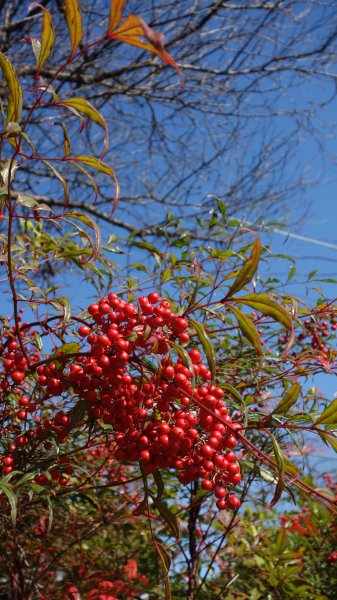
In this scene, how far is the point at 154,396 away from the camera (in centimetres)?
75

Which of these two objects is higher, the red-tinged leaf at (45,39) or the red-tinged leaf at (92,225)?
the red-tinged leaf at (45,39)

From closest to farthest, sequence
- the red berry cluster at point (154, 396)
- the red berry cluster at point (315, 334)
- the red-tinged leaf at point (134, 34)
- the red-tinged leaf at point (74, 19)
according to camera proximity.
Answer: the red-tinged leaf at point (134, 34), the red-tinged leaf at point (74, 19), the red berry cluster at point (154, 396), the red berry cluster at point (315, 334)

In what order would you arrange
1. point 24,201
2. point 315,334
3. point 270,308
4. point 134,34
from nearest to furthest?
point 134,34
point 270,308
point 24,201
point 315,334

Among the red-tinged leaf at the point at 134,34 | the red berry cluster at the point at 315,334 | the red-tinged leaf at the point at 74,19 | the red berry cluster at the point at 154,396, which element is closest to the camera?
the red-tinged leaf at the point at 134,34

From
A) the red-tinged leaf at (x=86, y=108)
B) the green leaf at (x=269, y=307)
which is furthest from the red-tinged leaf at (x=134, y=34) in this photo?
the green leaf at (x=269, y=307)

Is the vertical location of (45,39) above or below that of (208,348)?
above

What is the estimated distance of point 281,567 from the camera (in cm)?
172

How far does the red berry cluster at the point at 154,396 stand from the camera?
722 millimetres

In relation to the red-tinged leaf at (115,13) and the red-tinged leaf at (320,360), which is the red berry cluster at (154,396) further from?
the red-tinged leaf at (115,13)

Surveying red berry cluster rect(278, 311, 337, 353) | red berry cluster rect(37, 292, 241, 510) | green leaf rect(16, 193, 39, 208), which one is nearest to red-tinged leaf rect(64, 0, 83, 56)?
green leaf rect(16, 193, 39, 208)

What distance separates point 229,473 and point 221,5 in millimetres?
3711

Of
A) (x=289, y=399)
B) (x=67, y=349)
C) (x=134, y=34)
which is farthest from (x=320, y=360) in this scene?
(x=134, y=34)

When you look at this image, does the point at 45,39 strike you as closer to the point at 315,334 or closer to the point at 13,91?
the point at 13,91

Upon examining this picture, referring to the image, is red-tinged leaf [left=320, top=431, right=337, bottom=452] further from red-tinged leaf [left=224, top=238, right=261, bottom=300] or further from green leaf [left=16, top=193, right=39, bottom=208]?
green leaf [left=16, top=193, right=39, bottom=208]
